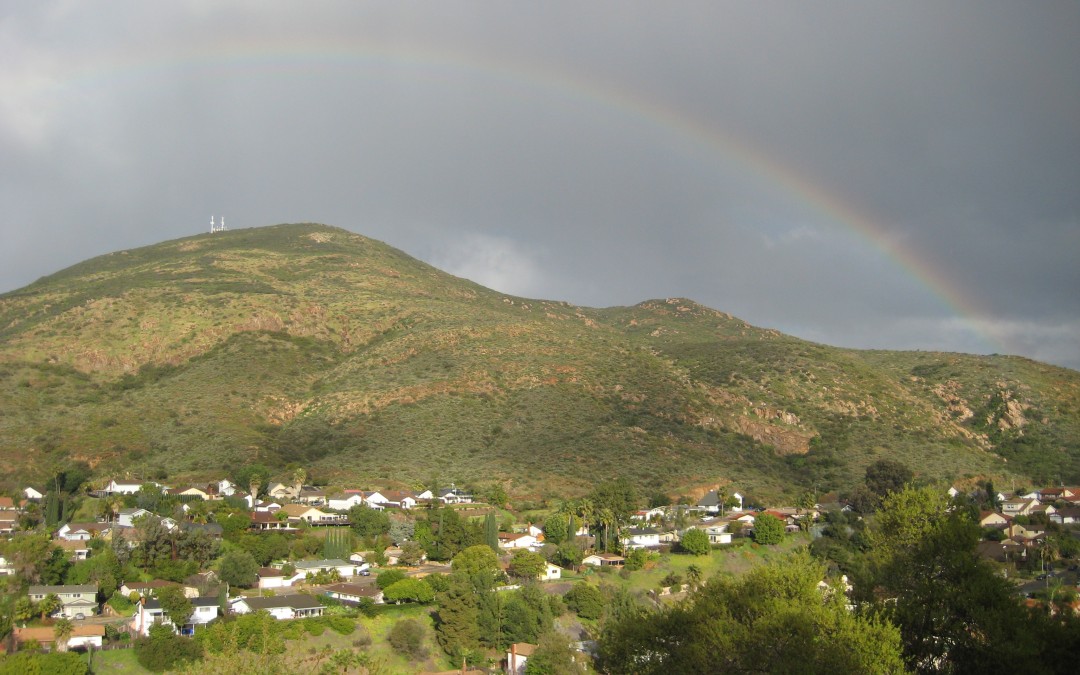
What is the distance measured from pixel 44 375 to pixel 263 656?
271 feet

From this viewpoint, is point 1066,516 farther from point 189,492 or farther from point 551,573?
point 189,492

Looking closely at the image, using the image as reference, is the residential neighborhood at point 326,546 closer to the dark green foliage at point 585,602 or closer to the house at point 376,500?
the house at point 376,500

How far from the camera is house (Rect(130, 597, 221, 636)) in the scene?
41088 mm

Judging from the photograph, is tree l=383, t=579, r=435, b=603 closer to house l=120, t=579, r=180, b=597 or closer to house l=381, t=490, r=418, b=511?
house l=120, t=579, r=180, b=597

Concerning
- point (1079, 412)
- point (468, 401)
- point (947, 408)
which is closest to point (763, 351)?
point (947, 408)

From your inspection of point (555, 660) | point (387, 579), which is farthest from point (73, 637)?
point (555, 660)

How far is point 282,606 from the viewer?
4306 centimetres

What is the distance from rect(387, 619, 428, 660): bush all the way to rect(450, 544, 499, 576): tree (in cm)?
665

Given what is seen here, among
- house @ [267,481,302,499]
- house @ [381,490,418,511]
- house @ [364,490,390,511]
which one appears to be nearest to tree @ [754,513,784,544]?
house @ [381,490,418,511]

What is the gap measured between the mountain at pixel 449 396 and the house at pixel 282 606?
29.5m

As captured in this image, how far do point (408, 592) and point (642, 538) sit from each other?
20965 millimetres

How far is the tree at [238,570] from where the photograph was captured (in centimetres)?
4828

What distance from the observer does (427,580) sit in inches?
1893

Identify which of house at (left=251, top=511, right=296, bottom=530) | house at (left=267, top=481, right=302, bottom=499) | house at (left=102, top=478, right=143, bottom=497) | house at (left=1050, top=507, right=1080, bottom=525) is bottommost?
house at (left=1050, top=507, right=1080, bottom=525)
